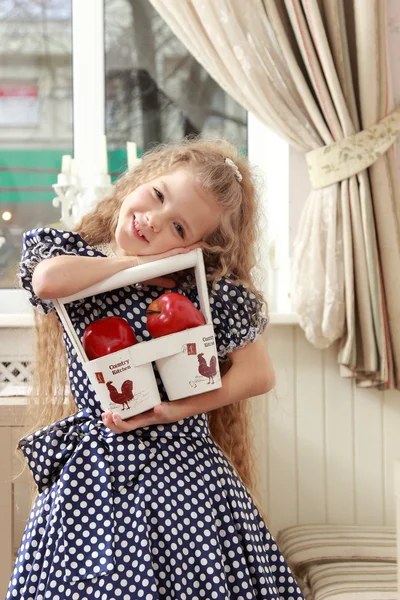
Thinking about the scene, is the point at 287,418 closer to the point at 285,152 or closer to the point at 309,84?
the point at 285,152

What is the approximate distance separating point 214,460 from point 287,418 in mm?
846

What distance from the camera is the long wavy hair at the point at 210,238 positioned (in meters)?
1.33

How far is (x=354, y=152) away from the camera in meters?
2.04

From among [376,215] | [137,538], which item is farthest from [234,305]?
[376,215]

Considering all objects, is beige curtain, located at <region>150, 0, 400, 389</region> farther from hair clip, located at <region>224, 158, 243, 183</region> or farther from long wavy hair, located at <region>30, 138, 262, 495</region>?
hair clip, located at <region>224, 158, 243, 183</region>

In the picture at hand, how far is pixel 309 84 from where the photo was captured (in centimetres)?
208

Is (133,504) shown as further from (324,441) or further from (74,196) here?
(74,196)

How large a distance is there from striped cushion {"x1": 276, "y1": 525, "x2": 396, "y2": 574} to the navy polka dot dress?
1.78ft

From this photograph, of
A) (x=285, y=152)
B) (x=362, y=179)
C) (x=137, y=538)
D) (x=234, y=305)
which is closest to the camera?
(x=137, y=538)

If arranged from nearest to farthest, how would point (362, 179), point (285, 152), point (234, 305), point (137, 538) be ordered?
point (137, 538) < point (234, 305) < point (362, 179) < point (285, 152)

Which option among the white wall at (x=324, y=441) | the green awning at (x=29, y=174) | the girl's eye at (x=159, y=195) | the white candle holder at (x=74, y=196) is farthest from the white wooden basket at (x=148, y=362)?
the green awning at (x=29, y=174)

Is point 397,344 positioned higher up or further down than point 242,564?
higher up

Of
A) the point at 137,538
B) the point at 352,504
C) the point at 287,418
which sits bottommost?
the point at 352,504

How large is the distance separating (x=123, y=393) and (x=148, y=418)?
0.23 ft
